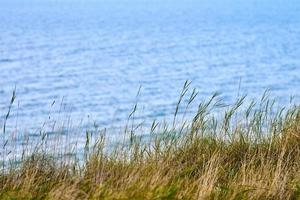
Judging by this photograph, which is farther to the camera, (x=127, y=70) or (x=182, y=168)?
(x=127, y=70)

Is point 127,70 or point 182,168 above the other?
point 182,168

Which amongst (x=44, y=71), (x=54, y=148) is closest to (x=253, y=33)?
(x=44, y=71)

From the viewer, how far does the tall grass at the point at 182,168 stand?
5891 mm

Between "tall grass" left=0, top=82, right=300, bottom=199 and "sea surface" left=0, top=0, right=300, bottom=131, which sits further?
"sea surface" left=0, top=0, right=300, bottom=131

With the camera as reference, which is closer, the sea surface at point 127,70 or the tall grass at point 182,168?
the tall grass at point 182,168

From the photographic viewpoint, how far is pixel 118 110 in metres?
23.2

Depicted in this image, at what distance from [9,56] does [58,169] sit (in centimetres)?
3407

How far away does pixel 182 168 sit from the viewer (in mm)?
7043

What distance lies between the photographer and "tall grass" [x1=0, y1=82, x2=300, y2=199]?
19.3 feet

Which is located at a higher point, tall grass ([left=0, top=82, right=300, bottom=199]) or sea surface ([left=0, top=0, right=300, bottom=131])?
tall grass ([left=0, top=82, right=300, bottom=199])

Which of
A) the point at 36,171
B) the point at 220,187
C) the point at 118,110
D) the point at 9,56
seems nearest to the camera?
the point at 220,187

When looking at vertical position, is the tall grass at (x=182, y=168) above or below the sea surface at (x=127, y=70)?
above

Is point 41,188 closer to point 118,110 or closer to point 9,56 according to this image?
point 118,110

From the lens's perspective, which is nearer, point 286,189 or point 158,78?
point 286,189
